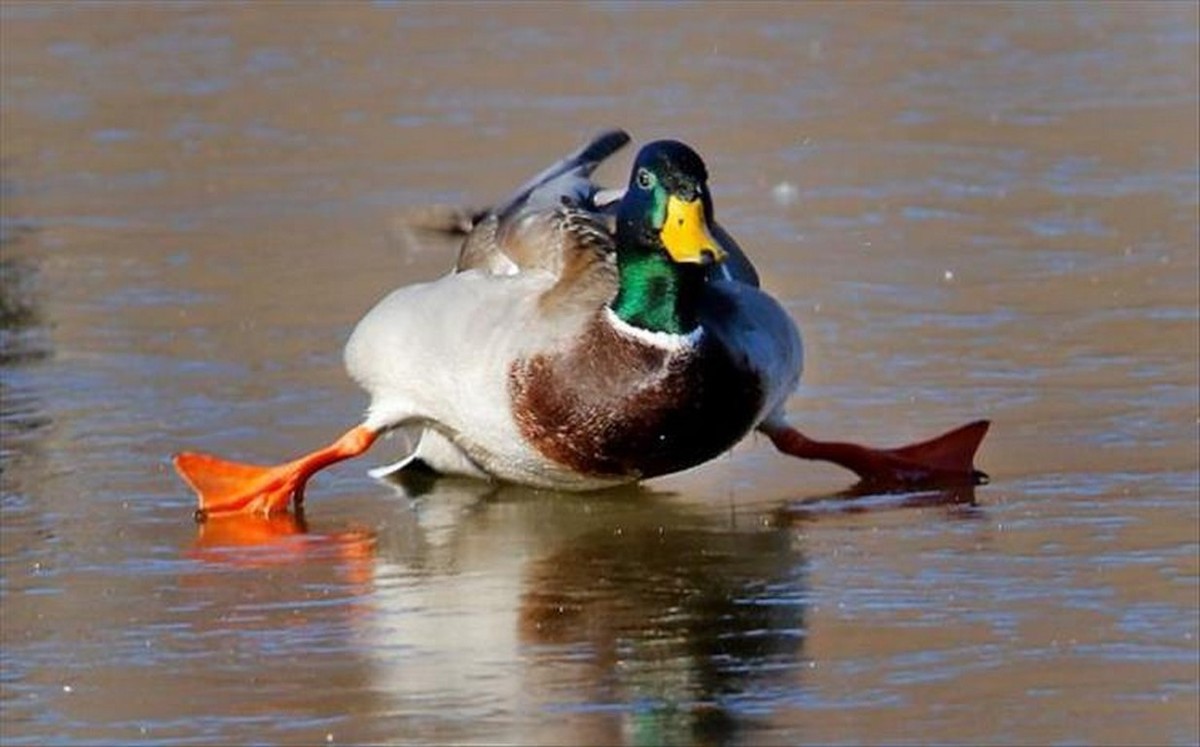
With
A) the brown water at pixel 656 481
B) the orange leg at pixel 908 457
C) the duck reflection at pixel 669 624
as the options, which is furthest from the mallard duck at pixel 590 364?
the duck reflection at pixel 669 624

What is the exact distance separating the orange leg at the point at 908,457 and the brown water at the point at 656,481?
108 millimetres

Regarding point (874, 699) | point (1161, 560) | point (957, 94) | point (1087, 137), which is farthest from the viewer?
point (957, 94)

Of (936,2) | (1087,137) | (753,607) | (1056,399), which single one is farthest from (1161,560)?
(936,2)

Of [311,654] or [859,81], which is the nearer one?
[311,654]

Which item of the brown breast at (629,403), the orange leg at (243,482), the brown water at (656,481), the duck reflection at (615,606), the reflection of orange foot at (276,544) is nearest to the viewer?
the duck reflection at (615,606)

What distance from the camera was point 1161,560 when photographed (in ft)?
18.9

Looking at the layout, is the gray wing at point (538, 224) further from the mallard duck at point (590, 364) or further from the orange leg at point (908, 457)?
the orange leg at point (908, 457)

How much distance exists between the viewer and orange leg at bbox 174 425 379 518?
662 cm

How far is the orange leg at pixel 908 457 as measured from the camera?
265 inches

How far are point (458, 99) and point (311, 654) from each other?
6.91 metres

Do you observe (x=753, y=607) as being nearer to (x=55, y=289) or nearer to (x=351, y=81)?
(x=55, y=289)

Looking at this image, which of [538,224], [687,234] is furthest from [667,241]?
[538,224]

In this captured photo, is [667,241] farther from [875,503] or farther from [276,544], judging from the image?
[276,544]

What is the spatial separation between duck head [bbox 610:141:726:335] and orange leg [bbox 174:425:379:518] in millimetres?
823
